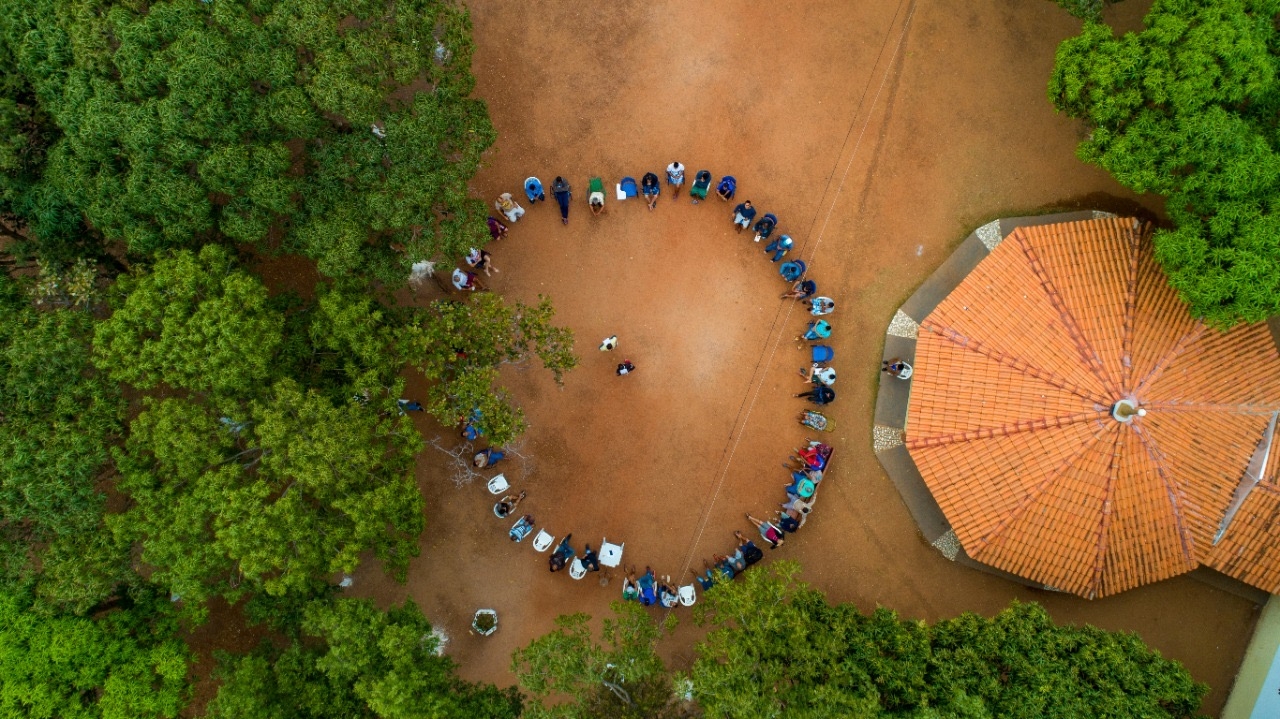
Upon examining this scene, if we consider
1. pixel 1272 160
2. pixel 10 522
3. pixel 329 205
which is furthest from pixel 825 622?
pixel 10 522

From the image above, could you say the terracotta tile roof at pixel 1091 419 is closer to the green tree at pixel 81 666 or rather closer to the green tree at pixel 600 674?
the green tree at pixel 600 674

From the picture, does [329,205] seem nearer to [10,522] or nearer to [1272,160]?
[10,522]

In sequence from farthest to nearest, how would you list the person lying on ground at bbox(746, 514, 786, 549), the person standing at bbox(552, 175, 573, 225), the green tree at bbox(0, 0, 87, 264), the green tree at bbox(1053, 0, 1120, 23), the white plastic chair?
the white plastic chair < the person standing at bbox(552, 175, 573, 225) < the person lying on ground at bbox(746, 514, 786, 549) < the green tree at bbox(1053, 0, 1120, 23) < the green tree at bbox(0, 0, 87, 264)

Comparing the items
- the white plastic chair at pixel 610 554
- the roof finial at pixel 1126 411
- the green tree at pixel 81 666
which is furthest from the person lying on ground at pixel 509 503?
the roof finial at pixel 1126 411

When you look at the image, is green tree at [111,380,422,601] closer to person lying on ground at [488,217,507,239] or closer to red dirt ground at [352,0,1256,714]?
red dirt ground at [352,0,1256,714]

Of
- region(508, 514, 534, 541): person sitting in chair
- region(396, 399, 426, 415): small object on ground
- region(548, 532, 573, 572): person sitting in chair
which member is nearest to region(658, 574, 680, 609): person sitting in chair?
region(548, 532, 573, 572): person sitting in chair

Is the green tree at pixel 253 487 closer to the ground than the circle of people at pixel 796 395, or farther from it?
closer to the ground

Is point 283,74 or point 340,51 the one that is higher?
point 340,51
